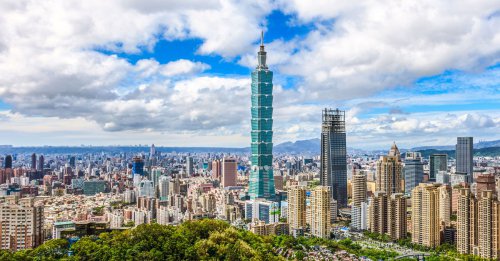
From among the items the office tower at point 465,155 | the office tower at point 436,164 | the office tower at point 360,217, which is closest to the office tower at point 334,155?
the office tower at point 360,217

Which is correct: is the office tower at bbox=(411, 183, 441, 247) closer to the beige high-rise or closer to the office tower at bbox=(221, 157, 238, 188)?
the beige high-rise

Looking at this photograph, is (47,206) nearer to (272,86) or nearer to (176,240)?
(272,86)

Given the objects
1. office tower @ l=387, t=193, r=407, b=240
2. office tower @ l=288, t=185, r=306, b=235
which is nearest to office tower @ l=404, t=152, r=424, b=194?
office tower @ l=387, t=193, r=407, b=240

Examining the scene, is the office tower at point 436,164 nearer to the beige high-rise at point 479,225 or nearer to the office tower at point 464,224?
the office tower at point 464,224

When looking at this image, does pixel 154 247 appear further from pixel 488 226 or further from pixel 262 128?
pixel 262 128

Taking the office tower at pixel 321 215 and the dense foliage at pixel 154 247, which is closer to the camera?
the dense foliage at pixel 154 247

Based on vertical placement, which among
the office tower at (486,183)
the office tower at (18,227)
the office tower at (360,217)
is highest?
the office tower at (486,183)

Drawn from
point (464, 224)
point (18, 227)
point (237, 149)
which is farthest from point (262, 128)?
point (237, 149)
